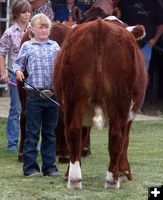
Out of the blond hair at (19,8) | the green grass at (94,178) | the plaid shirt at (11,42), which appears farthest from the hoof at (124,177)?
the blond hair at (19,8)

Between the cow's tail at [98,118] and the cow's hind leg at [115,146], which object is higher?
the cow's tail at [98,118]

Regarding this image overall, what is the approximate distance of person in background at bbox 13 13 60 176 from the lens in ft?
26.8

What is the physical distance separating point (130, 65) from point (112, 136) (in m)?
0.70

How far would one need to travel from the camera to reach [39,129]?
27.1ft

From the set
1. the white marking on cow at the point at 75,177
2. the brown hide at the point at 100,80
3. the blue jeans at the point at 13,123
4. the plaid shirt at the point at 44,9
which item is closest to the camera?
the brown hide at the point at 100,80

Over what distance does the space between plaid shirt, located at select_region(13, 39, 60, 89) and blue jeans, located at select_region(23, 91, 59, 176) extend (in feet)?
0.50

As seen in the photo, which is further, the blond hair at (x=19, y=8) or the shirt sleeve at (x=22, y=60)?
the blond hair at (x=19, y=8)

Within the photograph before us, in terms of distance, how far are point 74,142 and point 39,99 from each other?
3.18ft

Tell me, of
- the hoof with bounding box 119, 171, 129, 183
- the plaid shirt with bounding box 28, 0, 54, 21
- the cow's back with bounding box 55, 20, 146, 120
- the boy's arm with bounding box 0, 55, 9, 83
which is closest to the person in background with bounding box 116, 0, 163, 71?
the plaid shirt with bounding box 28, 0, 54, 21

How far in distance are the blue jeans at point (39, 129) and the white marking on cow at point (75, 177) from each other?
88cm

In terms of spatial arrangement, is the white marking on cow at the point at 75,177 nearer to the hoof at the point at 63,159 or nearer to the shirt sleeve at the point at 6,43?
the hoof at the point at 63,159

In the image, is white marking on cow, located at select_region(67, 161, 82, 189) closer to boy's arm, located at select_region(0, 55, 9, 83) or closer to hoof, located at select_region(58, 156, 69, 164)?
hoof, located at select_region(58, 156, 69, 164)

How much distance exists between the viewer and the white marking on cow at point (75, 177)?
739 centimetres

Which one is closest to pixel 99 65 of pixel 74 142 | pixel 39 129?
pixel 74 142
